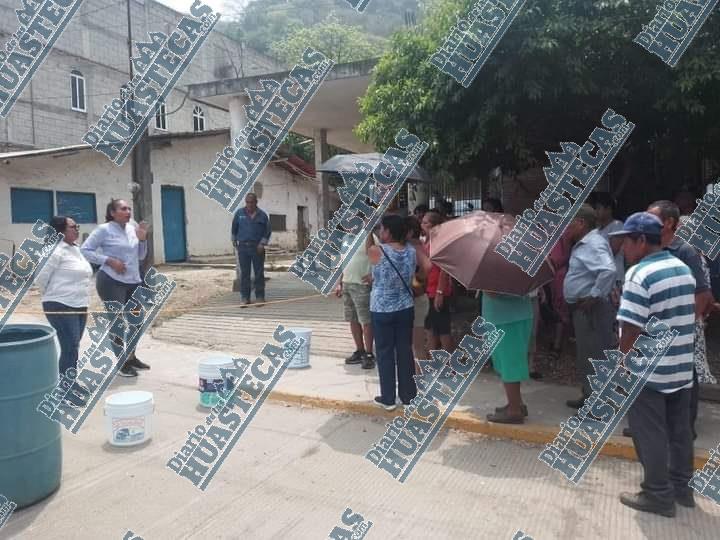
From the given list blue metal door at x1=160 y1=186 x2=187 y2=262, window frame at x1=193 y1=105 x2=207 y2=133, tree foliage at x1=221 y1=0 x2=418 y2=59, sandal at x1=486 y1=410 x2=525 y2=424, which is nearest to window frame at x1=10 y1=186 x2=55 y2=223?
blue metal door at x1=160 y1=186 x2=187 y2=262

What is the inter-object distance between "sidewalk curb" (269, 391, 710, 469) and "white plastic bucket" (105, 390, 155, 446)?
1.39 meters

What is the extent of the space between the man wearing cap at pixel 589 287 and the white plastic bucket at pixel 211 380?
2.94 meters

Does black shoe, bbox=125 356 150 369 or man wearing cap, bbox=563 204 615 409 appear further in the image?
black shoe, bbox=125 356 150 369

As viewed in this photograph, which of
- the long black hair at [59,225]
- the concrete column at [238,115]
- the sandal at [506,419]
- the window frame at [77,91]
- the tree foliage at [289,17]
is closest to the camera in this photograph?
the sandal at [506,419]

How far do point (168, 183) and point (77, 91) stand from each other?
668 centimetres

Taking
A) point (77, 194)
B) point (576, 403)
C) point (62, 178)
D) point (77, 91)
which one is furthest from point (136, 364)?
point (77, 91)

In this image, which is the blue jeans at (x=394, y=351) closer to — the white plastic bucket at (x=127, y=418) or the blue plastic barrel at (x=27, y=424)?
the white plastic bucket at (x=127, y=418)

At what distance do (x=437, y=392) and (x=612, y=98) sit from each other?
11.6 feet

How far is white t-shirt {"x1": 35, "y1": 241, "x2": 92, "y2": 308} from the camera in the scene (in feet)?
15.4

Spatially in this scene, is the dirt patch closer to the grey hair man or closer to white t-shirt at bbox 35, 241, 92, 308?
the grey hair man

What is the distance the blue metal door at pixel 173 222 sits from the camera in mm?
17281

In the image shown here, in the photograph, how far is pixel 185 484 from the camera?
11.7 feet

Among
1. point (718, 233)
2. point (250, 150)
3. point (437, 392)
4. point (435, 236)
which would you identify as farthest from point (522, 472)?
point (250, 150)

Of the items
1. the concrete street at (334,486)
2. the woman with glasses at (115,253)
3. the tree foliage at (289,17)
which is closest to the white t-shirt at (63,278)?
the woman with glasses at (115,253)
